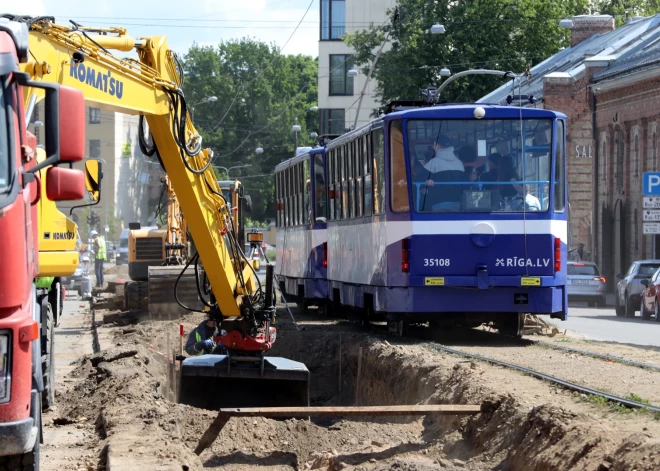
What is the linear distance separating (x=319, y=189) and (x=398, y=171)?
24.8 ft

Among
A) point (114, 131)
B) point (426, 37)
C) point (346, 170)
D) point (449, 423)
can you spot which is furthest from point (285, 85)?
point (449, 423)

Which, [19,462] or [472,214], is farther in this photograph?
[472,214]

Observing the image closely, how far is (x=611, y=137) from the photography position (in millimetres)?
50875

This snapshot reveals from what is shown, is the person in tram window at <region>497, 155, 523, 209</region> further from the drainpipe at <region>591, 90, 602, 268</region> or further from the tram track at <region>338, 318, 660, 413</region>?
the drainpipe at <region>591, 90, 602, 268</region>

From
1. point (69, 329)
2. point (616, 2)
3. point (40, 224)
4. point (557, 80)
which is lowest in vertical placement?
point (69, 329)

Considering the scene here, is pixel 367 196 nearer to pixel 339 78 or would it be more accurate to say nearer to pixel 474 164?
pixel 474 164

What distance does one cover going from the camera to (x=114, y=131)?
350 ft

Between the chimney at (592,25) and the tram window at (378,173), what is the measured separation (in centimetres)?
4515

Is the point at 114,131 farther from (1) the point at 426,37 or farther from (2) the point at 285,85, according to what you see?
(1) the point at 426,37

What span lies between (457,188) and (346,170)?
4659 mm

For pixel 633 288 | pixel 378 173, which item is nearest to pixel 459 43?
pixel 633 288

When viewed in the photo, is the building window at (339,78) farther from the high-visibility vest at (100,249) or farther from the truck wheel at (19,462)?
the truck wheel at (19,462)

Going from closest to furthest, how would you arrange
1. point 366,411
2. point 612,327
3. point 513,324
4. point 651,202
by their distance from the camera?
point 366,411, point 513,324, point 612,327, point 651,202

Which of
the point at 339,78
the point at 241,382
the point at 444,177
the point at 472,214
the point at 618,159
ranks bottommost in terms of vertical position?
the point at 241,382
